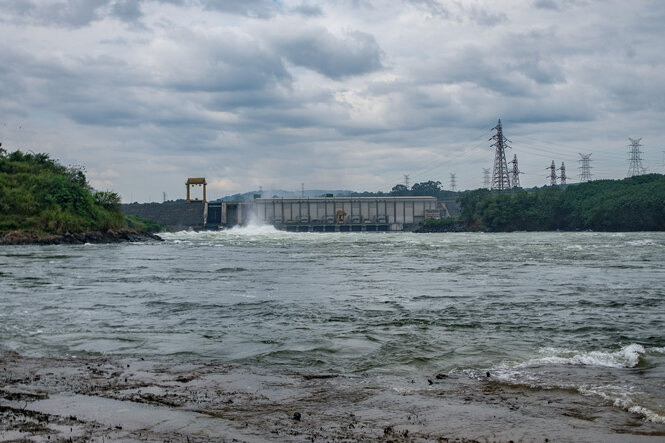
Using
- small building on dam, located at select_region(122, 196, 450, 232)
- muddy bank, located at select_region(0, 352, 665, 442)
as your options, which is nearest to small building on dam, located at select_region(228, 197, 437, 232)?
small building on dam, located at select_region(122, 196, 450, 232)

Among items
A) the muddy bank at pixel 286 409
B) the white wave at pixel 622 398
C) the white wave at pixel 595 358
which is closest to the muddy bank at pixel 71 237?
the muddy bank at pixel 286 409

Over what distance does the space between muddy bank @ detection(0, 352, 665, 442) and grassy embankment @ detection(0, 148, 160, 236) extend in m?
60.5

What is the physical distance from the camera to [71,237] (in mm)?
63062

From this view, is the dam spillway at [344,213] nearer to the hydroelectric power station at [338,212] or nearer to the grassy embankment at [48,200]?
the hydroelectric power station at [338,212]

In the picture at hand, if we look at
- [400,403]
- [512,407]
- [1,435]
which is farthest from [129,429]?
[512,407]

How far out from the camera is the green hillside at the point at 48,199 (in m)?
64.4

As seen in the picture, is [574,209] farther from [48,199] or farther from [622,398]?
[622,398]

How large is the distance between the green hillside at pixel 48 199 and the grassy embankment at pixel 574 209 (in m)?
80.8

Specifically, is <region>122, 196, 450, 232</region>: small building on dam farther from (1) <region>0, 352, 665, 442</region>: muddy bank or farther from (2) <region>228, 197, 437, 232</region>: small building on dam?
(1) <region>0, 352, 665, 442</region>: muddy bank

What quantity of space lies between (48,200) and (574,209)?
94.4 metres

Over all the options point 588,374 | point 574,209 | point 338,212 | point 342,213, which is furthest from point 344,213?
point 588,374

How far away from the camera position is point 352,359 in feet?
33.9

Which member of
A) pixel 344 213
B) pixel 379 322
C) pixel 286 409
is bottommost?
pixel 379 322

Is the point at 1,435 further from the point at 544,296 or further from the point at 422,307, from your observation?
the point at 544,296
